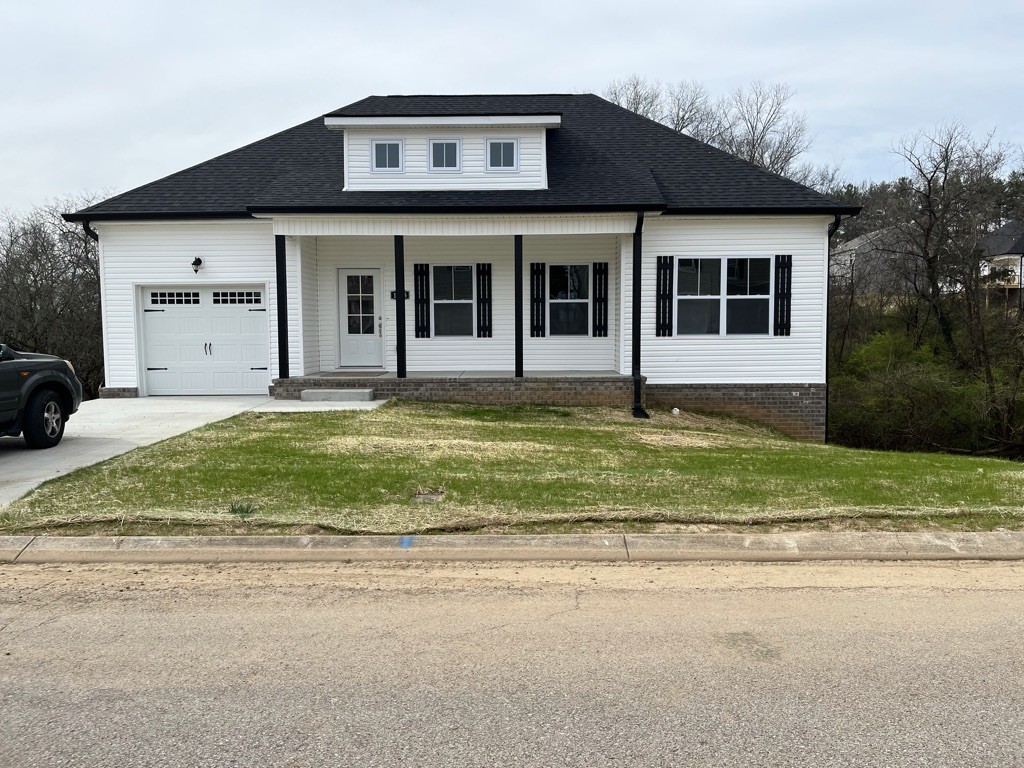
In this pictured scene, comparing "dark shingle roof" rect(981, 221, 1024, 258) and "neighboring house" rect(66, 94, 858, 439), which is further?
"dark shingle roof" rect(981, 221, 1024, 258)

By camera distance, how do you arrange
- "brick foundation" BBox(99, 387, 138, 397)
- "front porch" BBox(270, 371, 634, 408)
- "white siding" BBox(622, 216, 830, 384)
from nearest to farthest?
"front porch" BBox(270, 371, 634, 408)
"white siding" BBox(622, 216, 830, 384)
"brick foundation" BBox(99, 387, 138, 397)

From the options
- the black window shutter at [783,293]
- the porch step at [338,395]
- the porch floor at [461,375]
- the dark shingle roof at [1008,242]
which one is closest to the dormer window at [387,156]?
the porch floor at [461,375]

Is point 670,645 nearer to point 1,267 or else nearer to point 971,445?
point 971,445

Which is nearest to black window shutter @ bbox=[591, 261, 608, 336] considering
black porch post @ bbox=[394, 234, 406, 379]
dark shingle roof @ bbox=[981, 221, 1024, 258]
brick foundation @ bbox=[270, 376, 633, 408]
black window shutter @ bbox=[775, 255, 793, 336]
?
brick foundation @ bbox=[270, 376, 633, 408]

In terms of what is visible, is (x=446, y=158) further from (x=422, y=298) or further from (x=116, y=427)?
(x=116, y=427)

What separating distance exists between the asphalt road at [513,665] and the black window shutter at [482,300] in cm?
1184

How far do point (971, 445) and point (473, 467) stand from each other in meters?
19.2

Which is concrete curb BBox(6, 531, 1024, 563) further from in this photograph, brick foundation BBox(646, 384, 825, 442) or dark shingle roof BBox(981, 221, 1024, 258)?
dark shingle roof BBox(981, 221, 1024, 258)

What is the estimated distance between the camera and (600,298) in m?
17.3

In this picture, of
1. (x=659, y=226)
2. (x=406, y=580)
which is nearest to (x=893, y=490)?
(x=406, y=580)

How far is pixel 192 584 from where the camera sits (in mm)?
5434

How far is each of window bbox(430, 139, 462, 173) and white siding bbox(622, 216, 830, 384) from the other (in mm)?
3752

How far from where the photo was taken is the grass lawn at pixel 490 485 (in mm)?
6582

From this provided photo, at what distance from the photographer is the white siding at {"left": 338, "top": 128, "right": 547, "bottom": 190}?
628 inches
